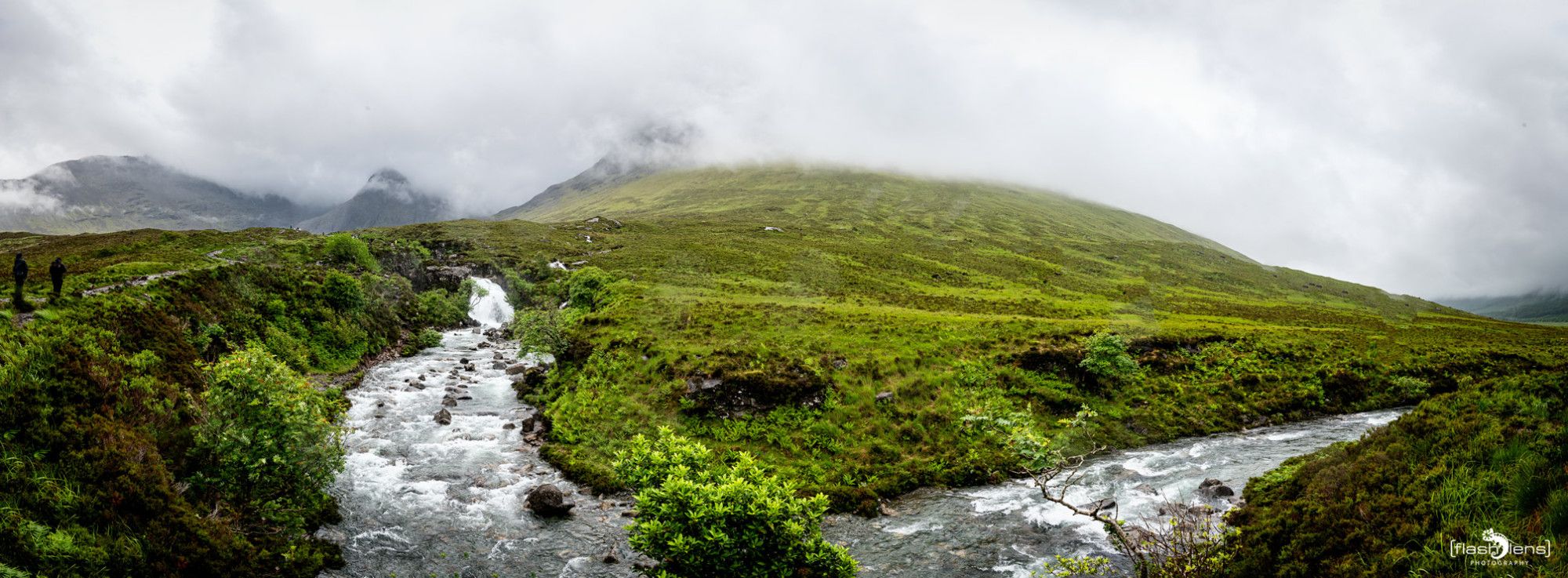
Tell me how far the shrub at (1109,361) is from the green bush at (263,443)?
40.1 meters

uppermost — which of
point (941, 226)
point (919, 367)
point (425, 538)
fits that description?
point (941, 226)

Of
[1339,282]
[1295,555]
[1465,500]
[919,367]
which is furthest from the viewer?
[1339,282]

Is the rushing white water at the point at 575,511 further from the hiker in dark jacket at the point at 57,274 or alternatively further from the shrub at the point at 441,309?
the shrub at the point at 441,309

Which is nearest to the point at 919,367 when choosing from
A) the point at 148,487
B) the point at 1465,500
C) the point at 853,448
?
the point at 853,448

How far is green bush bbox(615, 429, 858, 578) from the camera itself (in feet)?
49.7

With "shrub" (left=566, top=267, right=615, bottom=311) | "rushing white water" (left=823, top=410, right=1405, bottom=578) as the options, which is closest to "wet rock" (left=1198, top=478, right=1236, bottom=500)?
"rushing white water" (left=823, top=410, right=1405, bottom=578)

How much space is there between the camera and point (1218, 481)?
26.0 metres

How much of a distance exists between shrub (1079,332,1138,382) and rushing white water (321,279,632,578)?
100 feet

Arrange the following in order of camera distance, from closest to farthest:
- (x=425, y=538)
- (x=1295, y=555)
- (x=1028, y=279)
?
(x=1295, y=555) → (x=425, y=538) → (x=1028, y=279)

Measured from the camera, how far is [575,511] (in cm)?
2470

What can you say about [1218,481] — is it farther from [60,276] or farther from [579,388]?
[60,276]

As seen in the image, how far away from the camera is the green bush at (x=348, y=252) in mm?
65750

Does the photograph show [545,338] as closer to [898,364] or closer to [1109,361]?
[898,364]

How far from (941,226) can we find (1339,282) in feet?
345
